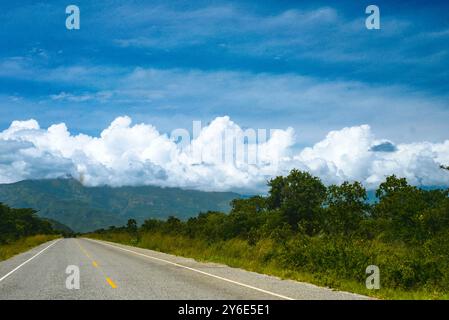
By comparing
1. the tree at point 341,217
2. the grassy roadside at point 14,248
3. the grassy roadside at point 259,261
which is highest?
the tree at point 341,217

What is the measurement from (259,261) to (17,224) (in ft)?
326

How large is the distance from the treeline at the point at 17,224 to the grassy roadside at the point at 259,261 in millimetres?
33612

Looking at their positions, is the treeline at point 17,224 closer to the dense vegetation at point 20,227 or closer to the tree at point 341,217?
the dense vegetation at point 20,227

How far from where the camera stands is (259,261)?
848 inches

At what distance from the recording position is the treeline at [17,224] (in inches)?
3519

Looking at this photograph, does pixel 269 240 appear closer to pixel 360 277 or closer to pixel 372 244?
pixel 372 244

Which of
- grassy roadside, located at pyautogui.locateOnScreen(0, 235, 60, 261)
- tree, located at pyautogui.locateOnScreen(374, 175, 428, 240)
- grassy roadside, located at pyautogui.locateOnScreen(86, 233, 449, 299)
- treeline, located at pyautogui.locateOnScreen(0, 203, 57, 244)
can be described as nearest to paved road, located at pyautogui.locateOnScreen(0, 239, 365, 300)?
grassy roadside, located at pyautogui.locateOnScreen(86, 233, 449, 299)

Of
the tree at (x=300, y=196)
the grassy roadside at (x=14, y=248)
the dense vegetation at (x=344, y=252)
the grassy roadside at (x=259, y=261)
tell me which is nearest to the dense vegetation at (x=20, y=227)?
the grassy roadside at (x=14, y=248)

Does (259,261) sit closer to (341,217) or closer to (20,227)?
(341,217)

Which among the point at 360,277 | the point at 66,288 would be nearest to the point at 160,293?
the point at 66,288

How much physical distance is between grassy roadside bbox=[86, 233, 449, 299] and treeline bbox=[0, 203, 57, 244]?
110ft

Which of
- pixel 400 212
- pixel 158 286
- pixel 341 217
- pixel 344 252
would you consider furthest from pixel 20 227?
pixel 344 252

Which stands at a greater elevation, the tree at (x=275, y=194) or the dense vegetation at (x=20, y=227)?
the tree at (x=275, y=194)
